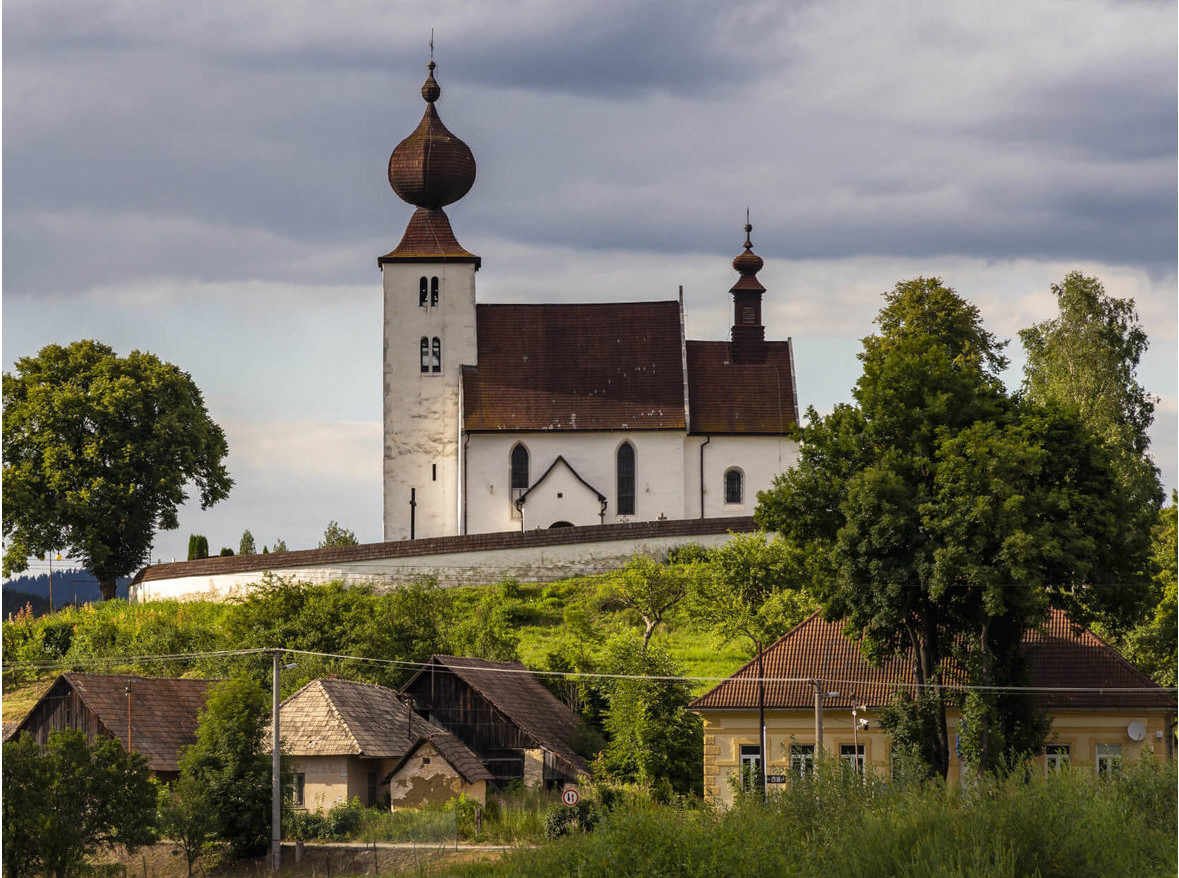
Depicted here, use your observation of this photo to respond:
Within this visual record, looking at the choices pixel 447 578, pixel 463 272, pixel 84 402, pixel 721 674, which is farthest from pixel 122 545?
pixel 721 674

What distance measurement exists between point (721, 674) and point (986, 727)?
11.6 meters

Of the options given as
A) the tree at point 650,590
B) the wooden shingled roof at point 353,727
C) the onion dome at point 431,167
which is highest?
the onion dome at point 431,167

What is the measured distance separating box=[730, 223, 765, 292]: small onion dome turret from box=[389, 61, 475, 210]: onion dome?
35.2 feet

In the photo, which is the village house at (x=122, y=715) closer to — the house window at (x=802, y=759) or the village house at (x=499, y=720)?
the village house at (x=499, y=720)

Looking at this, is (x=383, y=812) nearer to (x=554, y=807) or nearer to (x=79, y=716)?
(x=554, y=807)

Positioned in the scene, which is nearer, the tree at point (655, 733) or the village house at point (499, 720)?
the tree at point (655, 733)

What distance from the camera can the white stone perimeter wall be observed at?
53562mm

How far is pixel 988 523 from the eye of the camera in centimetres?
3131

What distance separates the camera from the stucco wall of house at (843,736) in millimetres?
33500

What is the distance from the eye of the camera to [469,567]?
53750mm

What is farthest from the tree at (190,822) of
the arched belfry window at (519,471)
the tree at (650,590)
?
the arched belfry window at (519,471)

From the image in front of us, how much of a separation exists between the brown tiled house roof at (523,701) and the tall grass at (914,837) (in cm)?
1431

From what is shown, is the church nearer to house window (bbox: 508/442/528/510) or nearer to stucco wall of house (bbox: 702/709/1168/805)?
house window (bbox: 508/442/528/510)

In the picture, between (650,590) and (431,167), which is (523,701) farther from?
(431,167)
